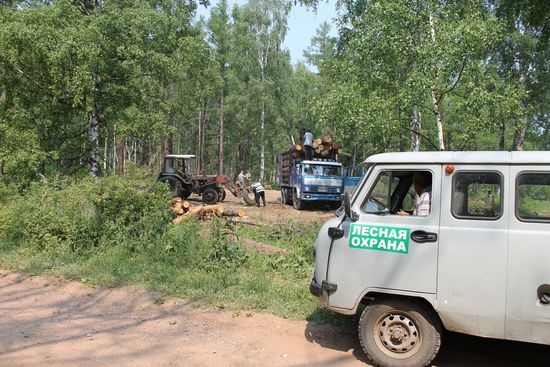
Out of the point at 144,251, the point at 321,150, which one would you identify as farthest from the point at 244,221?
the point at 321,150

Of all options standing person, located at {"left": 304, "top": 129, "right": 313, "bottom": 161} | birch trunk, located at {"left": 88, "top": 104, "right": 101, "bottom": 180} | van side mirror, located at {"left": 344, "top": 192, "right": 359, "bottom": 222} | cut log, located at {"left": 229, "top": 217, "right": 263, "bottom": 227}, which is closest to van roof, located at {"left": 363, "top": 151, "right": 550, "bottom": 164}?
van side mirror, located at {"left": 344, "top": 192, "right": 359, "bottom": 222}

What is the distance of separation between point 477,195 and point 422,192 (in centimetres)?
59

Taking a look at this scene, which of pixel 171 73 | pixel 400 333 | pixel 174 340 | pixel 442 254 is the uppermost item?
pixel 171 73

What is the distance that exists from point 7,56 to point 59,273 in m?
9.37

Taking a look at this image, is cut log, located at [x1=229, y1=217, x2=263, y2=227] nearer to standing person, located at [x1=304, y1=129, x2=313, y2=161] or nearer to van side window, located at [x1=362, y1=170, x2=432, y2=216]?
van side window, located at [x1=362, y1=170, x2=432, y2=216]

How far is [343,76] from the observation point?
15.6m

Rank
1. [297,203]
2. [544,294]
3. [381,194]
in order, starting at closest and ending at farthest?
[544,294]
[381,194]
[297,203]

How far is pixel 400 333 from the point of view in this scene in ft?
15.8

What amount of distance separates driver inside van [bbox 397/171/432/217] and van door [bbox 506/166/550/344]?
767 mm

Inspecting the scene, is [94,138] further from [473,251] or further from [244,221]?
[473,251]

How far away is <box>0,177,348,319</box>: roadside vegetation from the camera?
7434 millimetres

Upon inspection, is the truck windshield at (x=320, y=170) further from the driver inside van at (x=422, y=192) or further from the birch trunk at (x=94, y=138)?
the driver inside van at (x=422, y=192)

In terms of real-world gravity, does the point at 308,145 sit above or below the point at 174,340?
above

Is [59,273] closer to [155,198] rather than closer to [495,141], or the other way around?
[155,198]
